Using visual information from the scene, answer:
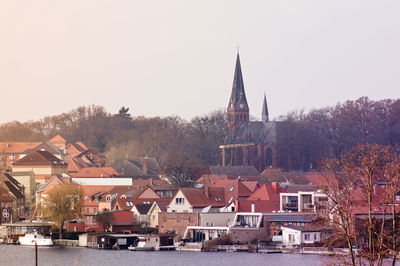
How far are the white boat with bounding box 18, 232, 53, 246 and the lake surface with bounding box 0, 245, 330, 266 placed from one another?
11.6ft

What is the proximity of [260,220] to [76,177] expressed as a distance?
3833 cm

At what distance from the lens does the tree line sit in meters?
113

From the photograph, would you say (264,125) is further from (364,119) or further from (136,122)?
(136,122)

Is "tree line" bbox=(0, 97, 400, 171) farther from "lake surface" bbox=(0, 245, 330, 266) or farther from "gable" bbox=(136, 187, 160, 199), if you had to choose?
"lake surface" bbox=(0, 245, 330, 266)

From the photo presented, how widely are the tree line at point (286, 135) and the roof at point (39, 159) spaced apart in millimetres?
12051

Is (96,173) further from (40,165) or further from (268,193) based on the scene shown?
(268,193)

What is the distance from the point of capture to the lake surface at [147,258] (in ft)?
163

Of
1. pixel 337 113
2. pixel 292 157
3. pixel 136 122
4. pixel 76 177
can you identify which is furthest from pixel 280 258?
pixel 136 122

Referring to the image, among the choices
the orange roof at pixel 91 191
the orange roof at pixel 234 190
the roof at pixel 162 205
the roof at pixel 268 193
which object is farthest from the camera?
the orange roof at pixel 91 191

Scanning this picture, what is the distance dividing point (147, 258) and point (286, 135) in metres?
66.9

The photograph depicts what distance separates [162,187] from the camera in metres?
76.4

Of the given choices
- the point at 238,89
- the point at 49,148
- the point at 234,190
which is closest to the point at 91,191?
the point at 234,190

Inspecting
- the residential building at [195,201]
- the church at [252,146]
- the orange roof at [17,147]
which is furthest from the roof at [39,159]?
the residential building at [195,201]

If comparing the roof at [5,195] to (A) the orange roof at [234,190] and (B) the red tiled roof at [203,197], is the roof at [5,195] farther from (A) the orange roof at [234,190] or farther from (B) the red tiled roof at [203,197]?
(B) the red tiled roof at [203,197]
